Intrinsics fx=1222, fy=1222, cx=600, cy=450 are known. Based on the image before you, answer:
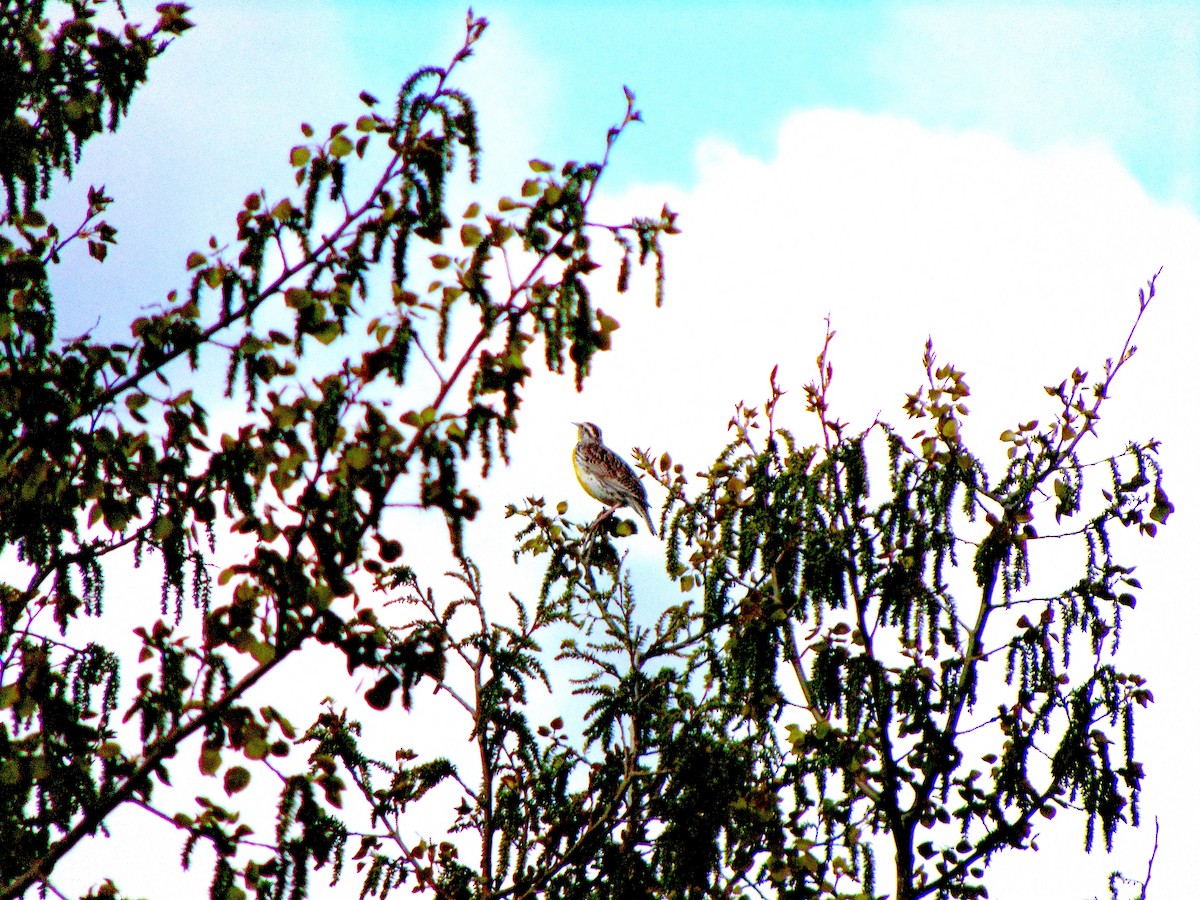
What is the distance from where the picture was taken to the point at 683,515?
764 centimetres

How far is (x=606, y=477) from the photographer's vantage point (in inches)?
524

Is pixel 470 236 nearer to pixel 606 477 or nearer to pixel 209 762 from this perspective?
pixel 209 762

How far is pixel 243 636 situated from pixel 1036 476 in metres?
5.36

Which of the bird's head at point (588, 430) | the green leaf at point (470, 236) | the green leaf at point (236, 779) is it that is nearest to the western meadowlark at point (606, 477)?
the bird's head at point (588, 430)

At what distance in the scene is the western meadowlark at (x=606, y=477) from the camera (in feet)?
41.9

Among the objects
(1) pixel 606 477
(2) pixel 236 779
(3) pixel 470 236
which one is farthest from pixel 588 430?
(2) pixel 236 779

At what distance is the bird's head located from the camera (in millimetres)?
14969

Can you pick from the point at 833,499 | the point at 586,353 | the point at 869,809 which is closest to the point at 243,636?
the point at 586,353

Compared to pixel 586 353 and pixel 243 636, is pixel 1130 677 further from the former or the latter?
pixel 243 636

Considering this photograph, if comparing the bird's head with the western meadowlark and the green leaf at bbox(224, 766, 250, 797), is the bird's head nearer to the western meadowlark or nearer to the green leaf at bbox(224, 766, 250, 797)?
the western meadowlark

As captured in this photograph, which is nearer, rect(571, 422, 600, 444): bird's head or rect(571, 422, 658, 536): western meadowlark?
rect(571, 422, 658, 536): western meadowlark

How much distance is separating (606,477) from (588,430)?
6.20 ft

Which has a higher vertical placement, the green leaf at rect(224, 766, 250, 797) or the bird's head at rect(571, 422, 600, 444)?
the bird's head at rect(571, 422, 600, 444)

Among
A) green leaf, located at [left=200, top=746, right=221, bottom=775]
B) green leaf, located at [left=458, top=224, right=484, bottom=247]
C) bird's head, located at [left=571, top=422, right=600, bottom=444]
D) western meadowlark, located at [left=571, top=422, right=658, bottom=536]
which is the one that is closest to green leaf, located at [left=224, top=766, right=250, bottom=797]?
green leaf, located at [left=200, top=746, right=221, bottom=775]
